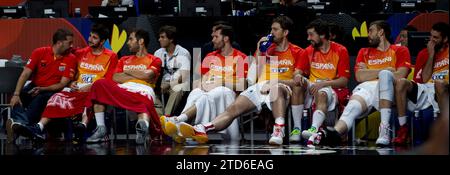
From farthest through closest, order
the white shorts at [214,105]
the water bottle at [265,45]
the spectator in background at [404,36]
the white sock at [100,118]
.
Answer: the spectator in background at [404,36]
the water bottle at [265,45]
the white shorts at [214,105]
the white sock at [100,118]

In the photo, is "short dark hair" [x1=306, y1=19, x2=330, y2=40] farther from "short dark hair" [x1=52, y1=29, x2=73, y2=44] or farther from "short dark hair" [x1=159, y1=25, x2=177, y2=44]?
"short dark hair" [x1=52, y1=29, x2=73, y2=44]

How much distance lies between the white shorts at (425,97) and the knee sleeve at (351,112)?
18.5 inches

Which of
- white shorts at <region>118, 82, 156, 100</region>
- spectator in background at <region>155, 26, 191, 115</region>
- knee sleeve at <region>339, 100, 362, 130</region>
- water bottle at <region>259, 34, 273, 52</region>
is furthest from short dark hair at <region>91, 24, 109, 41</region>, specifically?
knee sleeve at <region>339, 100, 362, 130</region>

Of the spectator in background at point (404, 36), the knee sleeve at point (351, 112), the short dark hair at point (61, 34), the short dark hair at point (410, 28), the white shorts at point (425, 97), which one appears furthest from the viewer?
the short dark hair at point (410, 28)

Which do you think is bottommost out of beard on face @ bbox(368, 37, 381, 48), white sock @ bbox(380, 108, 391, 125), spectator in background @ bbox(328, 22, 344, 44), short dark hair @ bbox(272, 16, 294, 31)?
white sock @ bbox(380, 108, 391, 125)

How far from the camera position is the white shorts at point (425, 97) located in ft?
19.4

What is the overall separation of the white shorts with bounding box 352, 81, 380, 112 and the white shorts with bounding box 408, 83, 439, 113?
11.3 inches

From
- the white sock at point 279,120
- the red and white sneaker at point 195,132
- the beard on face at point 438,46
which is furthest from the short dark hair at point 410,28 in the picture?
the red and white sneaker at point 195,132

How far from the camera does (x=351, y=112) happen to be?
5.83 meters

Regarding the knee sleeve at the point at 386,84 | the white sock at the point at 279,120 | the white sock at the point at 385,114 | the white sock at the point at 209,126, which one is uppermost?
Answer: the knee sleeve at the point at 386,84

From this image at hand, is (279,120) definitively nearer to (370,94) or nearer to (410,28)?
(370,94)

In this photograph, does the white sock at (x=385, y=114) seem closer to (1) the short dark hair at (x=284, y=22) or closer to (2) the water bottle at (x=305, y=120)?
(2) the water bottle at (x=305, y=120)

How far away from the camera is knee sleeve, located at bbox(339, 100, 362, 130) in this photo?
580 centimetres
